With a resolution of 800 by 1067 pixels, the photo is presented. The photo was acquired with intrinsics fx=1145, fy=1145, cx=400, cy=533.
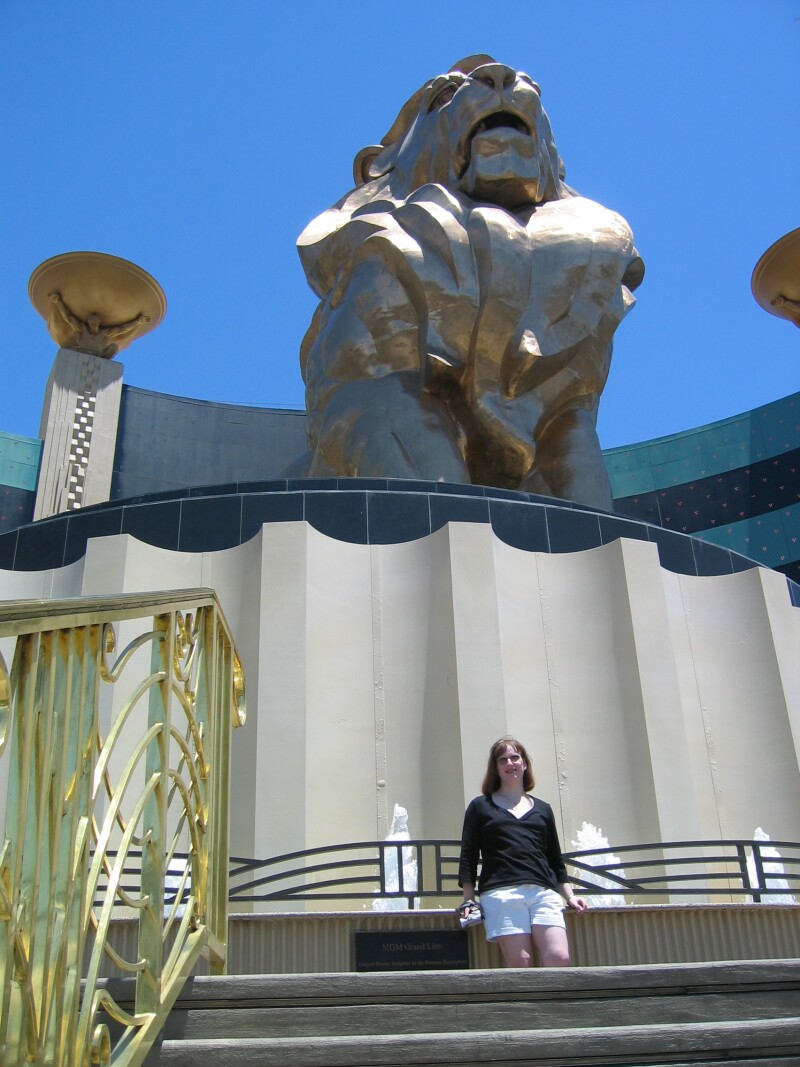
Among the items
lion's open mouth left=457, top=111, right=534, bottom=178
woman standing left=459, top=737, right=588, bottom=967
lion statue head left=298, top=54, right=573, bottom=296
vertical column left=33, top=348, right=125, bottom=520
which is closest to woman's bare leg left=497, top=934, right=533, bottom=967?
woman standing left=459, top=737, right=588, bottom=967

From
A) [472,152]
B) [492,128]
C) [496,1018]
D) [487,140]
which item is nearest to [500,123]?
[492,128]

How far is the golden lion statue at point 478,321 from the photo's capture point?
530 inches

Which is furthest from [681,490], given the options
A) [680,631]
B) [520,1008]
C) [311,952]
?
[520,1008]

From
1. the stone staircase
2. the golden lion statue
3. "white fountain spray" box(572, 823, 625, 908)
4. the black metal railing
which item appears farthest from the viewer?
the golden lion statue

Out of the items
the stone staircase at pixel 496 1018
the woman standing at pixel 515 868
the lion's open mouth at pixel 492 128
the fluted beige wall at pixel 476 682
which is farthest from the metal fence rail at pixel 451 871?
the lion's open mouth at pixel 492 128

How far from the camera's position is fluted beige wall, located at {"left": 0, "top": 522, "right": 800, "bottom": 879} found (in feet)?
27.2

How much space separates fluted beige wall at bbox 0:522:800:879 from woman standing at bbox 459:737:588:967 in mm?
3600

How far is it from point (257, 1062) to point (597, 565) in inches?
284

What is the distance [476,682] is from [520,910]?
4.40m

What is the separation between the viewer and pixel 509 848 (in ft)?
14.3

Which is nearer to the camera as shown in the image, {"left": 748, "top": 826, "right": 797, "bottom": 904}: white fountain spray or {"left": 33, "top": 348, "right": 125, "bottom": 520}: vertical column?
{"left": 748, "top": 826, "right": 797, "bottom": 904}: white fountain spray

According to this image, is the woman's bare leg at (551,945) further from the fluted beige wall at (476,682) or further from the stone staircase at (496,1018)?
the fluted beige wall at (476,682)

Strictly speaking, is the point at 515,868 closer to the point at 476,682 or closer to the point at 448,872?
the point at 448,872

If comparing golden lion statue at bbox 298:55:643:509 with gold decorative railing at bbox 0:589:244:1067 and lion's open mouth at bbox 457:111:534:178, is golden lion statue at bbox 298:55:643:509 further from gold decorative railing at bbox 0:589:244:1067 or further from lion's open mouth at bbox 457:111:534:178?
gold decorative railing at bbox 0:589:244:1067
